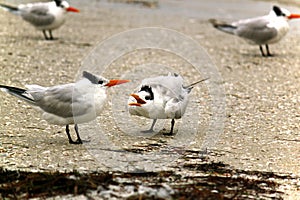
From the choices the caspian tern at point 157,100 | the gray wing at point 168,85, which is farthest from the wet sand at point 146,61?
the gray wing at point 168,85

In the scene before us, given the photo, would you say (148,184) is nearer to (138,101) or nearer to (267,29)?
(138,101)

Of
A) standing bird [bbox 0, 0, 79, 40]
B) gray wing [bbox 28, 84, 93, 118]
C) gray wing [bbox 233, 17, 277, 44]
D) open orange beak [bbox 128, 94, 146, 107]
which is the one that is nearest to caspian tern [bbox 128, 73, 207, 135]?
open orange beak [bbox 128, 94, 146, 107]

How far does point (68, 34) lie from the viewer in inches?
386

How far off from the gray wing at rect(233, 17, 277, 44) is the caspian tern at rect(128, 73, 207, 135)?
13.4ft

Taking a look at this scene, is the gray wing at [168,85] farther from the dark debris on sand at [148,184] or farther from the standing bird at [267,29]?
the standing bird at [267,29]

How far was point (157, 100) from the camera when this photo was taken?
15.2 ft

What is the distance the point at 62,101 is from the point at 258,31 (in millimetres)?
4821

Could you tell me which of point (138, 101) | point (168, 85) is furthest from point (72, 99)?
point (168, 85)

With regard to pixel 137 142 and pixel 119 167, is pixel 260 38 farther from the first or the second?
pixel 119 167

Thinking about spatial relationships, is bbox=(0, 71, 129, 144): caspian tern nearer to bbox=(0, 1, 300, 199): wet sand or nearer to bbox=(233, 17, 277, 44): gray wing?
bbox=(0, 1, 300, 199): wet sand

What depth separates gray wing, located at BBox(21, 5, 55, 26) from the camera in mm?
9000

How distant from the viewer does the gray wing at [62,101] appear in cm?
435

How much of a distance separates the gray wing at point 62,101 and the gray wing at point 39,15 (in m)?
4.61

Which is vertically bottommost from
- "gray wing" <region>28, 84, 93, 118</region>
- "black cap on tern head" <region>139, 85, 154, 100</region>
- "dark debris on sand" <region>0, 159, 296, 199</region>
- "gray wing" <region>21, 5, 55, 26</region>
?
"dark debris on sand" <region>0, 159, 296, 199</region>
